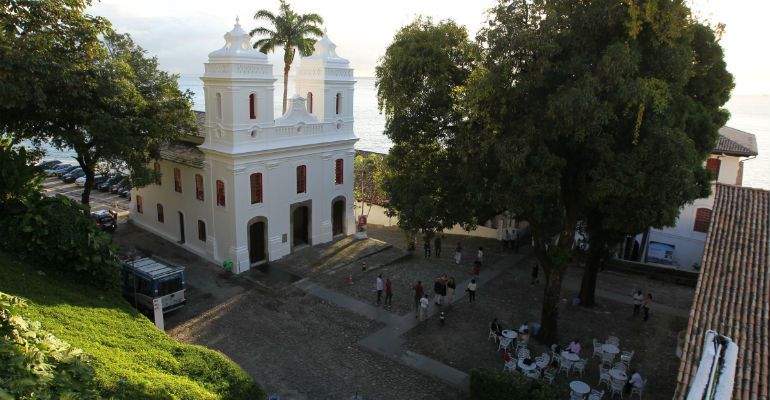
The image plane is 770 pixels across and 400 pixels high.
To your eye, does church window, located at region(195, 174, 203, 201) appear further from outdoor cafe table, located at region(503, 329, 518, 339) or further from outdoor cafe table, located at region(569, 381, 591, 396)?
outdoor cafe table, located at region(569, 381, 591, 396)

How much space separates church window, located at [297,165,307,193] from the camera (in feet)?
90.5

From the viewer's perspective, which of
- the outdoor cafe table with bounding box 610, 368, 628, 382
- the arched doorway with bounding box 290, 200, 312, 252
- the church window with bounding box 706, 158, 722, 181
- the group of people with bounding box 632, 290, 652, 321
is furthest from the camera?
the church window with bounding box 706, 158, 722, 181

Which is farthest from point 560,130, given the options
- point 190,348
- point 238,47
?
point 238,47

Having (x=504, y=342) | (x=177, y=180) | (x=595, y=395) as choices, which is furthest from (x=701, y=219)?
(x=177, y=180)

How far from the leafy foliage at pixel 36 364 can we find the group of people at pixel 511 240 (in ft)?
75.8

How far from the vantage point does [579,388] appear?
14852 mm

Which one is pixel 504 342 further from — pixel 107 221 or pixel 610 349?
pixel 107 221

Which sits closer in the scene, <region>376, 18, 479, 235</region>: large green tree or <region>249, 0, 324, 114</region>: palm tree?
<region>376, 18, 479, 235</region>: large green tree

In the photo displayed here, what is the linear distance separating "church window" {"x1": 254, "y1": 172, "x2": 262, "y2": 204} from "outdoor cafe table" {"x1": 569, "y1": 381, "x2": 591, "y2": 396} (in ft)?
56.0

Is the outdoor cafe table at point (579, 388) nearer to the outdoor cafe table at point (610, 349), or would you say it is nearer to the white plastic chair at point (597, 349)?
the outdoor cafe table at point (610, 349)

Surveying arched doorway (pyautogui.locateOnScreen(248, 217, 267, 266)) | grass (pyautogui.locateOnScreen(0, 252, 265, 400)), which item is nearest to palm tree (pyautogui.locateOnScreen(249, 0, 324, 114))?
arched doorway (pyautogui.locateOnScreen(248, 217, 267, 266))

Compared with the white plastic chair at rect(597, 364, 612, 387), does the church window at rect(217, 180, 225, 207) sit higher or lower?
higher

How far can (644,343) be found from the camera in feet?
62.6

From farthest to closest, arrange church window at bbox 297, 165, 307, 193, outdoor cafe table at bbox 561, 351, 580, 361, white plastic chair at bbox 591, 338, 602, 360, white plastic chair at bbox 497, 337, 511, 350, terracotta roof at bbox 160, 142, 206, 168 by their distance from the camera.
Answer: church window at bbox 297, 165, 307, 193, terracotta roof at bbox 160, 142, 206, 168, white plastic chair at bbox 497, 337, 511, 350, white plastic chair at bbox 591, 338, 602, 360, outdoor cafe table at bbox 561, 351, 580, 361
